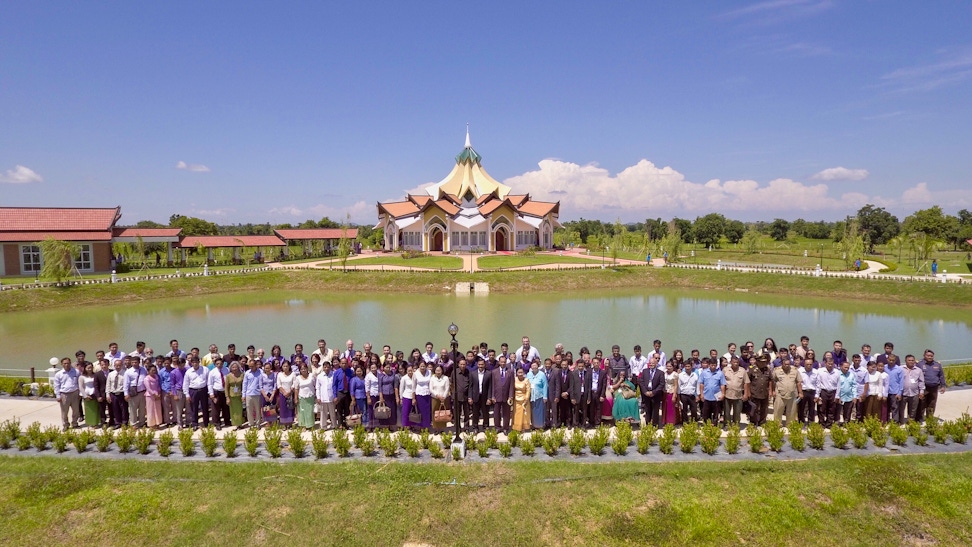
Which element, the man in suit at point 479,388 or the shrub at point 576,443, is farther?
the man in suit at point 479,388

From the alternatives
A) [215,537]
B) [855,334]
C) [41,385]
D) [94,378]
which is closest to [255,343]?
[41,385]

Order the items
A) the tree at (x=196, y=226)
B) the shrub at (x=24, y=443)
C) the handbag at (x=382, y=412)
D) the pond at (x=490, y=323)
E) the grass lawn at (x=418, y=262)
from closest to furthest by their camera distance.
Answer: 1. the shrub at (x=24, y=443)
2. the handbag at (x=382, y=412)
3. the pond at (x=490, y=323)
4. the grass lawn at (x=418, y=262)
5. the tree at (x=196, y=226)

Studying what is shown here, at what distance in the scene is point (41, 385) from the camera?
11094 millimetres

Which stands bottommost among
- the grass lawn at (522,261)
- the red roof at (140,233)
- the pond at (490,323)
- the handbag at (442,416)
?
the pond at (490,323)

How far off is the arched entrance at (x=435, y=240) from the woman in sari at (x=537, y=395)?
133 ft

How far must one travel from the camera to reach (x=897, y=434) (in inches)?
310

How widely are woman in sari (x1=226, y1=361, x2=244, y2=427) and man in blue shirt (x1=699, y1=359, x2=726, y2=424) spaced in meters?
7.87

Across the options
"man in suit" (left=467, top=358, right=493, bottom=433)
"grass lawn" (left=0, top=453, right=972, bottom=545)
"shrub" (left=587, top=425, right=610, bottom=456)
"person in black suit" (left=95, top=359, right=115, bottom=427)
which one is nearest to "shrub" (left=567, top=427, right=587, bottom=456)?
"shrub" (left=587, top=425, right=610, bottom=456)

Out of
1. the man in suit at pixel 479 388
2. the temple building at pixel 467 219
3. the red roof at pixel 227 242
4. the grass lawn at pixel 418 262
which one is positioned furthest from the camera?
the temple building at pixel 467 219

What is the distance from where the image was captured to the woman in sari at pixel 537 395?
8.73 m

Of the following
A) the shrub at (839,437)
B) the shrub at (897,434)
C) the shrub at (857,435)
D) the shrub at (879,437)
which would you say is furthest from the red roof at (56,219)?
the shrub at (897,434)

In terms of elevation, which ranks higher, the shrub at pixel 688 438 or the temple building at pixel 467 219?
the temple building at pixel 467 219

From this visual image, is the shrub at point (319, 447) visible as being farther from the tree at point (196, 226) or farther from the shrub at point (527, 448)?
the tree at point (196, 226)

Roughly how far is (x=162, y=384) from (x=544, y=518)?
692 centimetres
